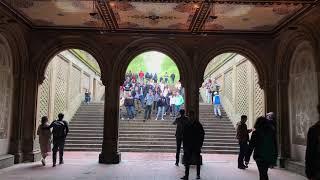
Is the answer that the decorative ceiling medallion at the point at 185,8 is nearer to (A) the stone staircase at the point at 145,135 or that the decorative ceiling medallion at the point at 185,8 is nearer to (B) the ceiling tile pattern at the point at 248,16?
(B) the ceiling tile pattern at the point at 248,16

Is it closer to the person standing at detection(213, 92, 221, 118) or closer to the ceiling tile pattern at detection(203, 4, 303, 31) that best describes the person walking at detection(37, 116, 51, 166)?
the ceiling tile pattern at detection(203, 4, 303, 31)

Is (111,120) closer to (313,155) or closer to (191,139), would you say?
(191,139)

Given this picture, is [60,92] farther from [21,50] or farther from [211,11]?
[211,11]

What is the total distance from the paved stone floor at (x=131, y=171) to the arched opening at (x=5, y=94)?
3.22ft

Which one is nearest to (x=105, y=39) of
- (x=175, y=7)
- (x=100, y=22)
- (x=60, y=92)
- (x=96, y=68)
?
(x=100, y=22)

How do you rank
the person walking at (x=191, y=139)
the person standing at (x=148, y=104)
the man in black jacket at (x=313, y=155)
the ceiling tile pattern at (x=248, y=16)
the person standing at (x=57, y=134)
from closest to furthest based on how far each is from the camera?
1. the man in black jacket at (x=313, y=155)
2. the person walking at (x=191, y=139)
3. the ceiling tile pattern at (x=248, y=16)
4. the person standing at (x=57, y=134)
5. the person standing at (x=148, y=104)

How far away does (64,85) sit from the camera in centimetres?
1959

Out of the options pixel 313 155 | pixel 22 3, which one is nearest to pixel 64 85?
pixel 22 3

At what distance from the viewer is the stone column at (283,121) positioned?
12742 mm

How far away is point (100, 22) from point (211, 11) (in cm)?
363

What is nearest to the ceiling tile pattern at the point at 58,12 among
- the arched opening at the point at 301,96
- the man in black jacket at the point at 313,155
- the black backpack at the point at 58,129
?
the black backpack at the point at 58,129

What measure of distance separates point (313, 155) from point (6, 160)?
9363mm

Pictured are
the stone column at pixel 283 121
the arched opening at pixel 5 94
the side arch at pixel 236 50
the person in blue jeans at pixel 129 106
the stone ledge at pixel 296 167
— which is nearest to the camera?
the stone ledge at pixel 296 167

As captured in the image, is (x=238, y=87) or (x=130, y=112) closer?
(x=130, y=112)
